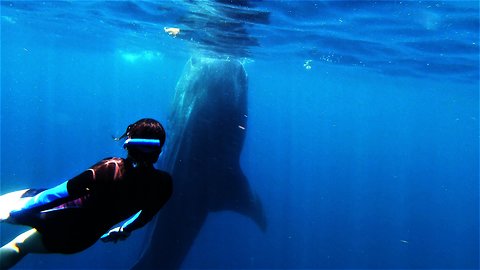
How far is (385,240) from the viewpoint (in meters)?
39.7

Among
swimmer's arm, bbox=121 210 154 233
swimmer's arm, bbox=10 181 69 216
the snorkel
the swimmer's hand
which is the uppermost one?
the snorkel

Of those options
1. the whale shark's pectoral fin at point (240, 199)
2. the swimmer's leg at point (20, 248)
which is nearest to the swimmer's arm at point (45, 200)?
the swimmer's leg at point (20, 248)

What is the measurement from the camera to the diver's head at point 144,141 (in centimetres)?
343

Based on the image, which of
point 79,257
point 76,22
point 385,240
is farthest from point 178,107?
point 385,240

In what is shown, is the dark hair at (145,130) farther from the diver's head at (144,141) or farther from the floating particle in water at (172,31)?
the floating particle in water at (172,31)

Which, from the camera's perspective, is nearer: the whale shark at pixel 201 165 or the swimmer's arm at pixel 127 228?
the swimmer's arm at pixel 127 228

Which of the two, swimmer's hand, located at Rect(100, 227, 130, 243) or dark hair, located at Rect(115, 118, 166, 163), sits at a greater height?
dark hair, located at Rect(115, 118, 166, 163)

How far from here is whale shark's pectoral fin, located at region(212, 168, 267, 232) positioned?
428 inches

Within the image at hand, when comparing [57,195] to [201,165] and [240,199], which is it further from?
[240,199]

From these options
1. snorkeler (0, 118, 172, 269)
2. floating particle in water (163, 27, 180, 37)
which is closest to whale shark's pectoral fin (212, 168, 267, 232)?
snorkeler (0, 118, 172, 269)

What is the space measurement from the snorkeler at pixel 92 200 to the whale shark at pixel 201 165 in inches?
246

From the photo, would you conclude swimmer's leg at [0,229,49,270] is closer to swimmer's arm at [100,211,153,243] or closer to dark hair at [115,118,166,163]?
swimmer's arm at [100,211,153,243]

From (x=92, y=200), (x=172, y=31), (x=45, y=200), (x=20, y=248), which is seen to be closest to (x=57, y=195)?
(x=45, y=200)

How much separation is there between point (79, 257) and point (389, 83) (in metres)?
26.8
